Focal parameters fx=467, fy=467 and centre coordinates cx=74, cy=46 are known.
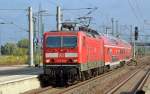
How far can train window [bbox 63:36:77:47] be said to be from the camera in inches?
1043

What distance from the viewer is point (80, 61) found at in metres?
26.6

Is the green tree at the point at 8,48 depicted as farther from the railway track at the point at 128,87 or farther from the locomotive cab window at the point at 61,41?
the locomotive cab window at the point at 61,41

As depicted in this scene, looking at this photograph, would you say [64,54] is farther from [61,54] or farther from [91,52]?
[91,52]

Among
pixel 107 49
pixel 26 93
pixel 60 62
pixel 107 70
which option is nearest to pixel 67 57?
pixel 60 62

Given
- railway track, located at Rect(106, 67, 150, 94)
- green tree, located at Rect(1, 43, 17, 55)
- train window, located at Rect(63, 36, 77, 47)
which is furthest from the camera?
green tree, located at Rect(1, 43, 17, 55)

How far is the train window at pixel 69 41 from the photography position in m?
26.5

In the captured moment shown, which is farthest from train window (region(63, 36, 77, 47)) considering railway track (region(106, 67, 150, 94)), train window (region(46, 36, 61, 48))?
railway track (region(106, 67, 150, 94))

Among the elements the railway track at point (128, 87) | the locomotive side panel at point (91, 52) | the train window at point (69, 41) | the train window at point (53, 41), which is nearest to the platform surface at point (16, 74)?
the train window at point (53, 41)

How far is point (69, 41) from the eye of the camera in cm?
2667

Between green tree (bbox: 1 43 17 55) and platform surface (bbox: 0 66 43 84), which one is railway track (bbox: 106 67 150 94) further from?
green tree (bbox: 1 43 17 55)

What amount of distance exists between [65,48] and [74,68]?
1.27 m

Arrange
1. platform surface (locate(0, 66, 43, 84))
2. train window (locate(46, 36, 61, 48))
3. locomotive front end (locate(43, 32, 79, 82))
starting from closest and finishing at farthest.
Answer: platform surface (locate(0, 66, 43, 84)) < locomotive front end (locate(43, 32, 79, 82)) < train window (locate(46, 36, 61, 48))

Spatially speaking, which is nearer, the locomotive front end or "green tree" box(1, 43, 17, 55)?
the locomotive front end

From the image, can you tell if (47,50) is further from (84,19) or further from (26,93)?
(84,19)
